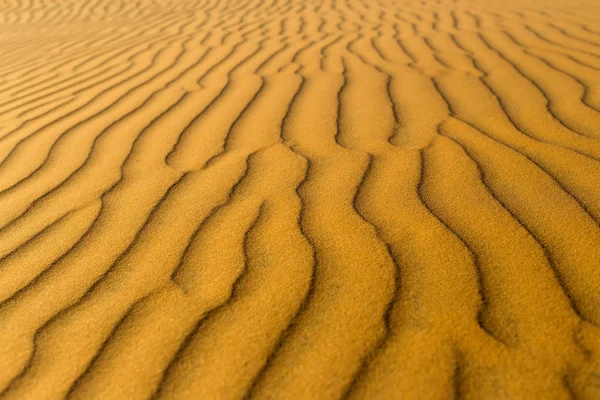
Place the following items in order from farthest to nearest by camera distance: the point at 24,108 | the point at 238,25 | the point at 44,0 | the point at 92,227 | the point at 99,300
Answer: the point at 44,0, the point at 238,25, the point at 24,108, the point at 92,227, the point at 99,300

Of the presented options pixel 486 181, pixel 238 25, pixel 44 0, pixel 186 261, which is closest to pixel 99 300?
pixel 186 261

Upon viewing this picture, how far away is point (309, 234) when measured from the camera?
1.73 metres

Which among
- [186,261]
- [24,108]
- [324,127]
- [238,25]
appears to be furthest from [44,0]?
[186,261]

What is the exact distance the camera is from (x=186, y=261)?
1653 millimetres

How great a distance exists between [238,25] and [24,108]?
274 centimetres

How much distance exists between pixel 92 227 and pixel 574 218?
1.41 m

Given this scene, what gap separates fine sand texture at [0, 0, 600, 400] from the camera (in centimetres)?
126

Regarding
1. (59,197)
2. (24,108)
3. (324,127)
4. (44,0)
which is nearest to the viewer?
(59,197)

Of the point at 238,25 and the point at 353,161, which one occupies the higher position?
the point at 353,161

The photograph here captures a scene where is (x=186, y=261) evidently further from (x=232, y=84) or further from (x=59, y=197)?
(x=232, y=84)

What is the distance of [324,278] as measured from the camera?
4.99 feet

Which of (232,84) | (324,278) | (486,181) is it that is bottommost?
(232,84)

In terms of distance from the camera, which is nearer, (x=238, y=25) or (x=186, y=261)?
(x=186, y=261)

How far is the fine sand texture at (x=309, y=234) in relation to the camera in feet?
4.12
